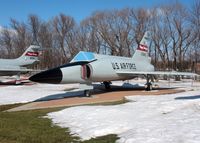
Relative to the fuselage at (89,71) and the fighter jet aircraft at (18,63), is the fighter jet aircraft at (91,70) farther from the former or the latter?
the fighter jet aircraft at (18,63)

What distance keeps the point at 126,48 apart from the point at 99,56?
4418 centimetres

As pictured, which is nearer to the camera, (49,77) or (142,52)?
(49,77)

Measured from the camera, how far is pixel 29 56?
42.7 metres

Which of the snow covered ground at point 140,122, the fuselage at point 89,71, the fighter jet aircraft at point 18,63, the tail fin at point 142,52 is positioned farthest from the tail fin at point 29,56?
the snow covered ground at point 140,122

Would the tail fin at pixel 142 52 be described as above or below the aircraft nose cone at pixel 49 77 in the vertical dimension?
above

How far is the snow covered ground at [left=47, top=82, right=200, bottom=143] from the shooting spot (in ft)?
25.1

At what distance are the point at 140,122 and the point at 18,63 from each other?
33143 mm

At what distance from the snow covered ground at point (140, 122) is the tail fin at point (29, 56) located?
30100 mm

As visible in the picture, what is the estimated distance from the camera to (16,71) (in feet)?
119

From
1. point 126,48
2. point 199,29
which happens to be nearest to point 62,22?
point 126,48

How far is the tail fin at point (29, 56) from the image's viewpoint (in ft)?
138

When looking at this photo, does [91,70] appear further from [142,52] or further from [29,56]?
[29,56]

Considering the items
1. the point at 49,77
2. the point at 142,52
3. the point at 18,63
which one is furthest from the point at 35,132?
the point at 18,63

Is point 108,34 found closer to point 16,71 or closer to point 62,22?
point 62,22
